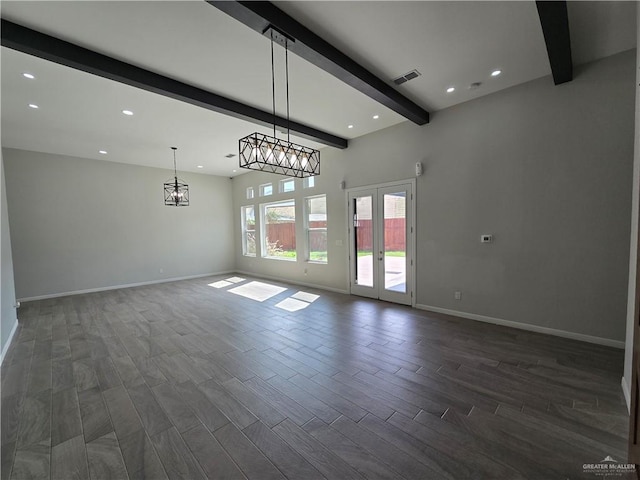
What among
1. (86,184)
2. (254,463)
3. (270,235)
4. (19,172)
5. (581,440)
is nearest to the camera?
(254,463)

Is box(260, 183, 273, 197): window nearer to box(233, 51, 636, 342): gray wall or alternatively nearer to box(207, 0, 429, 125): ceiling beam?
box(233, 51, 636, 342): gray wall

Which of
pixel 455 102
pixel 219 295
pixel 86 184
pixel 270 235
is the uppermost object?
pixel 455 102

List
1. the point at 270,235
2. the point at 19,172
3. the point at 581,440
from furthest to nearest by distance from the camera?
the point at 270,235 → the point at 19,172 → the point at 581,440

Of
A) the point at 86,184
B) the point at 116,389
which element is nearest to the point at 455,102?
the point at 116,389

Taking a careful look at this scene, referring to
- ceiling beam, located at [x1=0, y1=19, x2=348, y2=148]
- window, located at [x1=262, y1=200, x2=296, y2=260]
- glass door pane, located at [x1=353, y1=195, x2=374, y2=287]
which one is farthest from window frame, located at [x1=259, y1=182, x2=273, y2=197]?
ceiling beam, located at [x1=0, y1=19, x2=348, y2=148]

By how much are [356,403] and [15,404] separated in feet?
9.49

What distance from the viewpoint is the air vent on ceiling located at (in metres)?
3.08

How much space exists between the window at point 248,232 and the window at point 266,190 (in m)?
0.86

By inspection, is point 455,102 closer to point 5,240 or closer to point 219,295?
point 219,295

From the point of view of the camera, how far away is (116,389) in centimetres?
239

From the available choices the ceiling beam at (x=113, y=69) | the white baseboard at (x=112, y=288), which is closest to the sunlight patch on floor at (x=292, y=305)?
the ceiling beam at (x=113, y=69)

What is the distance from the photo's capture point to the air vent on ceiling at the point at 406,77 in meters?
3.08

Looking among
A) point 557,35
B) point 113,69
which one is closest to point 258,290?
point 113,69

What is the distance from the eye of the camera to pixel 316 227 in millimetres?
6285
